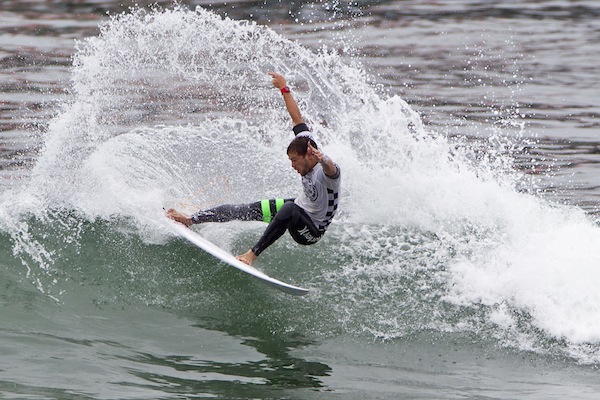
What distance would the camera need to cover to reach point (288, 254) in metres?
11.1

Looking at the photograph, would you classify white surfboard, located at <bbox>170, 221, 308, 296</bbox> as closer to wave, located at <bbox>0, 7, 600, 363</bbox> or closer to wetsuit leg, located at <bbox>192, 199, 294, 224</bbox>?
wetsuit leg, located at <bbox>192, 199, 294, 224</bbox>

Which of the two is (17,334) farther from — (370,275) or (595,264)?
(595,264)

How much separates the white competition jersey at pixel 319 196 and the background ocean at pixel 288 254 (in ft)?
2.70

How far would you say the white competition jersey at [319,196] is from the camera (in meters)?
9.72

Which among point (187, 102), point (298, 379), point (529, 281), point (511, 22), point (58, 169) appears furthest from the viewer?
point (511, 22)

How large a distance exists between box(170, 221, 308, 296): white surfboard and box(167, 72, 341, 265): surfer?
0.59 feet

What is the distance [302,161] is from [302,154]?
0.27 ft

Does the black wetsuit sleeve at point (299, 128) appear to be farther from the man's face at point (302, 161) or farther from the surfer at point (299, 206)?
the man's face at point (302, 161)

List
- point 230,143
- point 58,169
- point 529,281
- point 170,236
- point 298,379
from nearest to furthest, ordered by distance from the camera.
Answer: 1. point 298,379
2. point 529,281
3. point 170,236
4. point 58,169
5. point 230,143

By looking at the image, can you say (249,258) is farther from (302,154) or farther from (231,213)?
(302,154)

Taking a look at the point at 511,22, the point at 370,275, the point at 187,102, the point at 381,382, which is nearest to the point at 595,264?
the point at 370,275

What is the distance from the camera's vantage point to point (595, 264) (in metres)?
10.4

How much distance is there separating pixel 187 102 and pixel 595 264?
10051 millimetres

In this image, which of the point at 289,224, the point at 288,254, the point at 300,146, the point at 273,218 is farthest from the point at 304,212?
the point at 288,254
